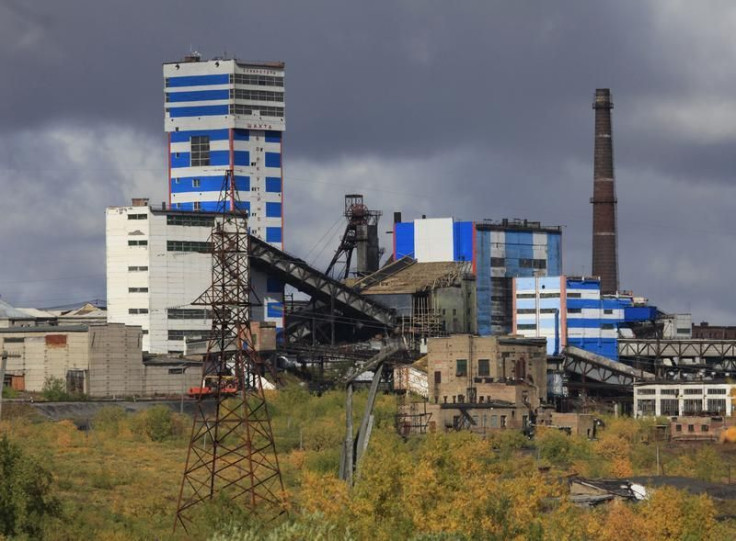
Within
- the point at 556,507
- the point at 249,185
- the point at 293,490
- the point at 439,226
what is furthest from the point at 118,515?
the point at 249,185

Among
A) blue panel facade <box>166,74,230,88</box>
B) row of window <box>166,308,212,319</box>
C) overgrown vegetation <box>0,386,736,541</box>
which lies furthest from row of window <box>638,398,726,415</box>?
blue panel facade <box>166,74,230,88</box>

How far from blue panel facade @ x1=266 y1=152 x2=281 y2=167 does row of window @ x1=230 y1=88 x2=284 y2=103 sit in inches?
181

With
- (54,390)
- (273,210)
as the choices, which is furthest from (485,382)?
(273,210)

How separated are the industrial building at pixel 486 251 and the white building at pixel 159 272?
21.0 meters

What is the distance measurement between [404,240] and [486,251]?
22.5ft

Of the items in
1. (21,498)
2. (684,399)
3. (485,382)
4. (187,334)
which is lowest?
(21,498)

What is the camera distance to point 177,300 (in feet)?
374

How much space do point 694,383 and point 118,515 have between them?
57346 mm

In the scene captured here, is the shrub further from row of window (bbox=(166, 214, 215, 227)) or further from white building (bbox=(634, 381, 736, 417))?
white building (bbox=(634, 381, 736, 417))

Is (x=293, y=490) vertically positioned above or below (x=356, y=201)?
below

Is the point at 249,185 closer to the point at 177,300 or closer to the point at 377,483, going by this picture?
the point at 177,300

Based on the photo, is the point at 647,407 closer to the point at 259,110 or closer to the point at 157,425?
the point at 157,425

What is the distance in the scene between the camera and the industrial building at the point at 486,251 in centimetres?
12662

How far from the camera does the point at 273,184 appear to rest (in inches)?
5541
